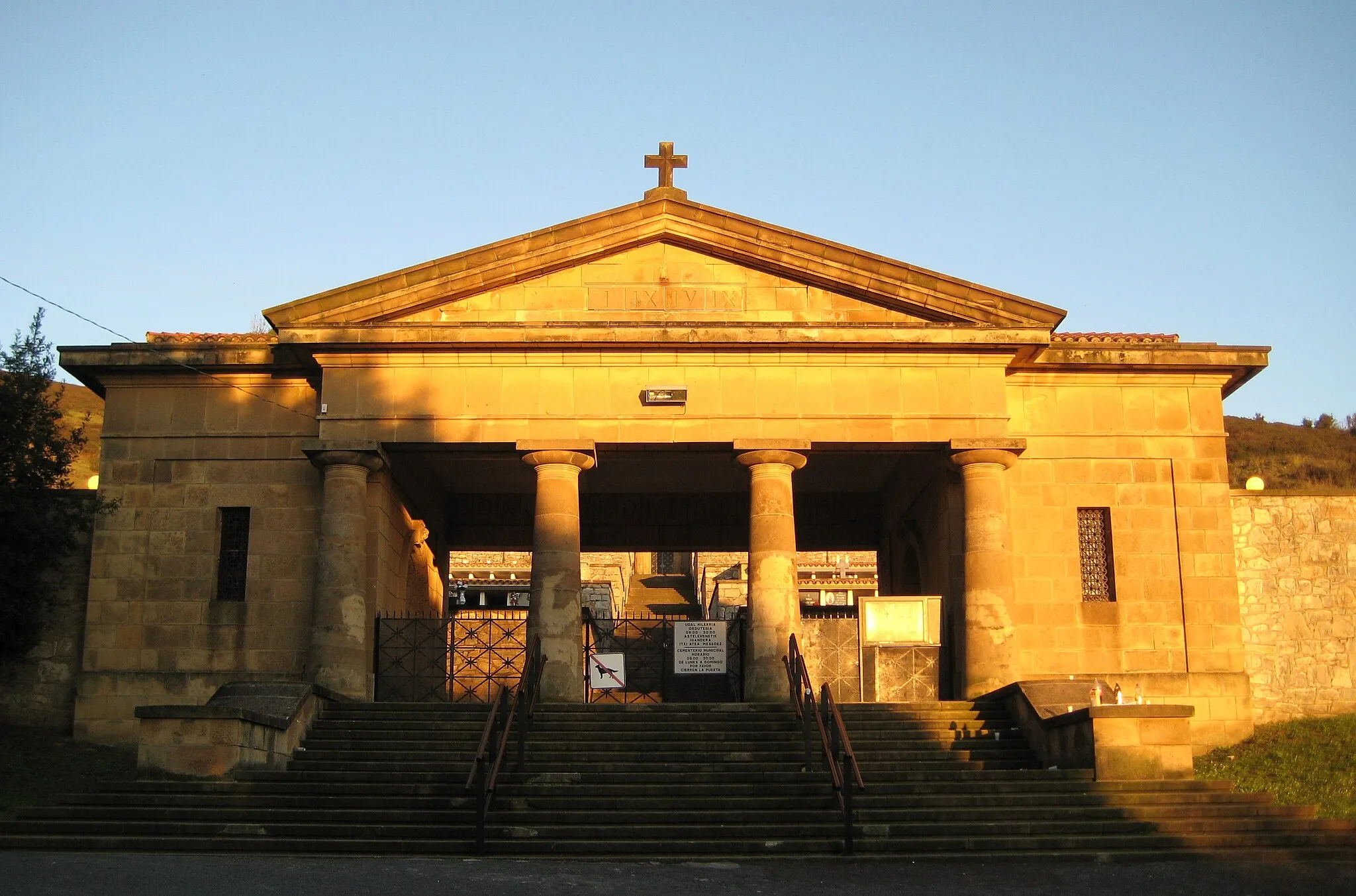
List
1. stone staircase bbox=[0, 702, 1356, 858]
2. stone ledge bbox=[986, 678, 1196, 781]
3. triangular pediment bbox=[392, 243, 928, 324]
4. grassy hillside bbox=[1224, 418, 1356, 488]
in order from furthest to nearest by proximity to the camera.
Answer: grassy hillside bbox=[1224, 418, 1356, 488] → triangular pediment bbox=[392, 243, 928, 324] → stone ledge bbox=[986, 678, 1196, 781] → stone staircase bbox=[0, 702, 1356, 858]

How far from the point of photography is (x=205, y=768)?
645 inches

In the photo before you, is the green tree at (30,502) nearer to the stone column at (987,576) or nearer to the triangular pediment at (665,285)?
the triangular pediment at (665,285)

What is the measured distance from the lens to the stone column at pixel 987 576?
2016 cm

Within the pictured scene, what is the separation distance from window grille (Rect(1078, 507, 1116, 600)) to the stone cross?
8.28m

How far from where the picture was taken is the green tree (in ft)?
70.3

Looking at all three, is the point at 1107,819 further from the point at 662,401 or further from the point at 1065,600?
the point at 662,401

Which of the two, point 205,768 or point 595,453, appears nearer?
point 205,768

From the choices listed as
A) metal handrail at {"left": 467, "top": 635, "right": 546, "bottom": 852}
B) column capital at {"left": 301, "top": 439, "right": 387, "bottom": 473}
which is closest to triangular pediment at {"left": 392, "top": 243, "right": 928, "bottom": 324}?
column capital at {"left": 301, "top": 439, "right": 387, "bottom": 473}

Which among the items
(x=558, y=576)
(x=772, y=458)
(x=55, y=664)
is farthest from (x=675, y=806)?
(x=55, y=664)

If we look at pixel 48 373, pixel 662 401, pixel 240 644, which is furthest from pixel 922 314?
pixel 48 373

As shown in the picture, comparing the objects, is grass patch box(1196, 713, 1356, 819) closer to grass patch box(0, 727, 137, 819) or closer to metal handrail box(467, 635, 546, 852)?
metal handrail box(467, 635, 546, 852)

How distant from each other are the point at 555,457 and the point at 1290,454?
40537 millimetres

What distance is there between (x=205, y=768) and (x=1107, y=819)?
10.0 metres

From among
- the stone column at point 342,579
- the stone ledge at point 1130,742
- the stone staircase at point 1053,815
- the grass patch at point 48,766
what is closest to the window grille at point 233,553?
the stone column at point 342,579
